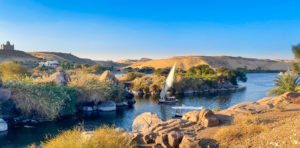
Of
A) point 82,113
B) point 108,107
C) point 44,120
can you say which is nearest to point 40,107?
point 44,120

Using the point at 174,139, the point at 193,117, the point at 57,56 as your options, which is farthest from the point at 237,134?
the point at 57,56

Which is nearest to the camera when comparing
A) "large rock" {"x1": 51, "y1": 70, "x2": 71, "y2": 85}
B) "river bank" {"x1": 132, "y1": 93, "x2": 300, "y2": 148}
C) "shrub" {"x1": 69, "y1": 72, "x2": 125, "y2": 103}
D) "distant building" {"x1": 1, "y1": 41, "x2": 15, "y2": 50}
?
"river bank" {"x1": 132, "y1": 93, "x2": 300, "y2": 148}

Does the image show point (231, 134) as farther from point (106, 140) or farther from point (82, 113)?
point (82, 113)

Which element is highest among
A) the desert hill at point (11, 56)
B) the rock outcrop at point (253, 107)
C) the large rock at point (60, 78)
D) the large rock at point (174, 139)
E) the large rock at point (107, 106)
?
the desert hill at point (11, 56)

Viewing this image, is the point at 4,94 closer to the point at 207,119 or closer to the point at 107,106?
the point at 107,106

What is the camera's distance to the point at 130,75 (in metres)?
46.4

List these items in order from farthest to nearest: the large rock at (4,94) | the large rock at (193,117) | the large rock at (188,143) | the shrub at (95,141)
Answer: the large rock at (4,94) < the large rock at (193,117) < the large rock at (188,143) < the shrub at (95,141)

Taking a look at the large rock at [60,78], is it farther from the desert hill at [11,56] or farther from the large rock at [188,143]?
the desert hill at [11,56]

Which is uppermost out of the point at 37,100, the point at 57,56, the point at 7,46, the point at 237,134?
the point at 7,46

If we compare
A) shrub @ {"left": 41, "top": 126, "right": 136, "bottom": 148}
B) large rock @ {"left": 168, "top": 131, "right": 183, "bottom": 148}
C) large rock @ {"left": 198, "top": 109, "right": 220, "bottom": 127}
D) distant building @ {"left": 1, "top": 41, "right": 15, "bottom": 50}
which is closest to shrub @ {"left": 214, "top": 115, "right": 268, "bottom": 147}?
large rock @ {"left": 198, "top": 109, "right": 220, "bottom": 127}

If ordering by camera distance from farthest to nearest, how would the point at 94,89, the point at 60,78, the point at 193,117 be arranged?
1. the point at 94,89
2. the point at 60,78
3. the point at 193,117

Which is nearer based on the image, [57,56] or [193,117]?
[193,117]

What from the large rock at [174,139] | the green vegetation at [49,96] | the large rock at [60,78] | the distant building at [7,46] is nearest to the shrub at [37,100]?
the green vegetation at [49,96]

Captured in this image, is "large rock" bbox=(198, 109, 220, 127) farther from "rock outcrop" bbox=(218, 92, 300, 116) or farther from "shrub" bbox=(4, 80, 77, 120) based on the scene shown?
"shrub" bbox=(4, 80, 77, 120)
